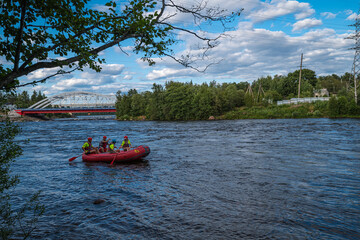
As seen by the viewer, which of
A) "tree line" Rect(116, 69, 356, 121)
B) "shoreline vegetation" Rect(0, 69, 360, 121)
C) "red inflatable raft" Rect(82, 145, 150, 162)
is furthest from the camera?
"tree line" Rect(116, 69, 356, 121)

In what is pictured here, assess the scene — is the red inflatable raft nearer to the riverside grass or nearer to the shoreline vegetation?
the shoreline vegetation

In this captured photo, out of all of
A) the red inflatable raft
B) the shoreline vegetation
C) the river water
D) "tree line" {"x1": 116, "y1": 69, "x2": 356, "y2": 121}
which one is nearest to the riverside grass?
the shoreline vegetation

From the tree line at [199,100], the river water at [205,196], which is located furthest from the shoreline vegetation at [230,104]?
the river water at [205,196]

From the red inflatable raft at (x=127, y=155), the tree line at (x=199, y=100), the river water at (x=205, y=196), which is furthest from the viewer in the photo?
the tree line at (x=199, y=100)

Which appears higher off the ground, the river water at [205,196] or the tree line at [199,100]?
the tree line at [199,100]

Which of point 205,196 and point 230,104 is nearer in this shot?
point 205,196

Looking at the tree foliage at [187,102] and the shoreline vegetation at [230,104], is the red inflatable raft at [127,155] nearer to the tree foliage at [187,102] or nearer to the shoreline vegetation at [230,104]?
the shoreline vegetation at [230,104]

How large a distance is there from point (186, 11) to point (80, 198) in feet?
28.3

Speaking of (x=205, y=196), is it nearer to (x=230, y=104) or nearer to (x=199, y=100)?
(x=199, y=100)

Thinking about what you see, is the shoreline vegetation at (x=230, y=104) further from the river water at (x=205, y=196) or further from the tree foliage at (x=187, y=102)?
the river water at (x=205, y=196)

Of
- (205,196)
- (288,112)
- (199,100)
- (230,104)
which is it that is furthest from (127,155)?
(230,104)

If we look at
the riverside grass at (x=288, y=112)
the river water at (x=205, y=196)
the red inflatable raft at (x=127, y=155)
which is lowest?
the river water at (x=205, y=196)

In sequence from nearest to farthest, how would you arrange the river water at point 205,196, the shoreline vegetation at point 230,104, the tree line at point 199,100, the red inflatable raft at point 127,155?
the river water at point 205,196, the red inflatable raft at point 127,155, the shoreline vegetation at point 230,104, the tree line at point 199,100

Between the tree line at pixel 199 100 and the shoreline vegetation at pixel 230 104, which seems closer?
the shoreline vegetation at pixel 230 104
